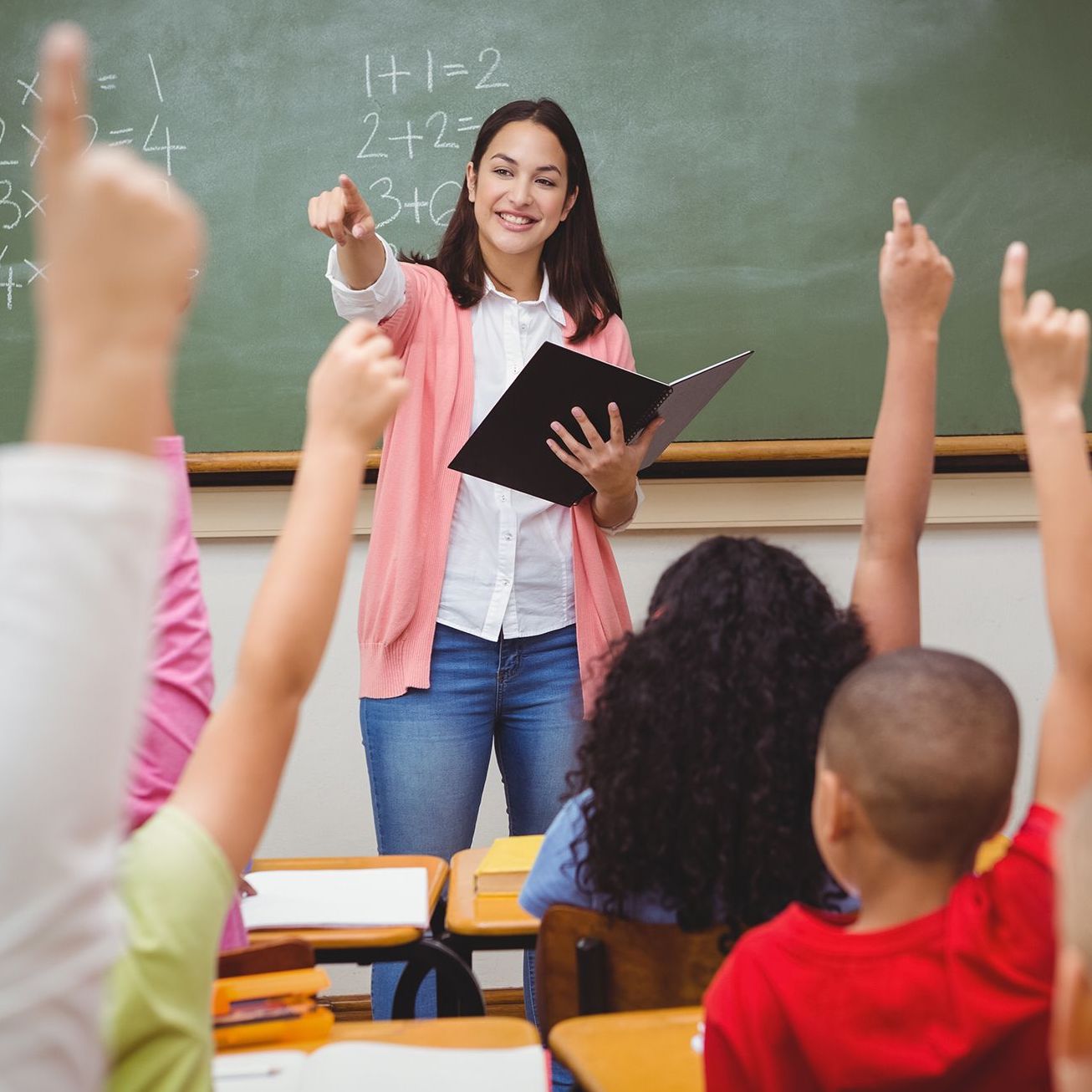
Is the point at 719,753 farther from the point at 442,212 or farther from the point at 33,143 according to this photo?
the point at 33,143

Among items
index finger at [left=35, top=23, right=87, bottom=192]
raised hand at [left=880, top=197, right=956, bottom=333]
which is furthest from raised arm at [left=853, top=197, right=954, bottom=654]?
index finger at [left=35, top=23, right=87, bottom=192]

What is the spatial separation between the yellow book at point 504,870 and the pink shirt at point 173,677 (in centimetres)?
53

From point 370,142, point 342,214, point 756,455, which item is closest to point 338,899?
point 342,214

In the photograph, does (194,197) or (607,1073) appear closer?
(607,1073)

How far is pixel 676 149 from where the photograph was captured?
280cm

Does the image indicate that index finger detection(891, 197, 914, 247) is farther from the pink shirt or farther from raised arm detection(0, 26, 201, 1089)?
raised arm detection(0, 26, 201, 1089)

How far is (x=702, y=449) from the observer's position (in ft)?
9.18

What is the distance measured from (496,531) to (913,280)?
0.97 meters

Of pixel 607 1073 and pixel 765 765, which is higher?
pixel 765 765

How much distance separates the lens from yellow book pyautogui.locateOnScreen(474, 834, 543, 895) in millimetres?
1643

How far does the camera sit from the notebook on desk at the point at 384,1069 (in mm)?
1148

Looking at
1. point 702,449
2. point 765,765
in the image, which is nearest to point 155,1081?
point 765,765

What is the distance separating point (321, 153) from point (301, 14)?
0.30m

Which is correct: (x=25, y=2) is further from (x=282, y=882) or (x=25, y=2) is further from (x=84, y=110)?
(x=282, y=882)
